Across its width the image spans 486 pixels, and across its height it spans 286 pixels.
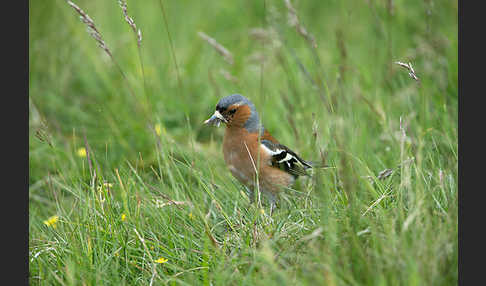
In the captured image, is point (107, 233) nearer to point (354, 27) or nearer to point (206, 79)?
point (206, 79)

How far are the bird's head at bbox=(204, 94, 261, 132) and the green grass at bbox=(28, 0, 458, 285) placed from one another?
0.28 metres

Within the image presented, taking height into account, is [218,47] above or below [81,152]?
above

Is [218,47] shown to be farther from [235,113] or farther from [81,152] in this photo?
[81,152]

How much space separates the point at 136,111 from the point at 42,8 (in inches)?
87.0

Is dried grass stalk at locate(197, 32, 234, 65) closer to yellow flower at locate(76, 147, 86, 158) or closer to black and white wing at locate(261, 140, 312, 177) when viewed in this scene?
black and white wing at locate(261, 140, 312, 177)

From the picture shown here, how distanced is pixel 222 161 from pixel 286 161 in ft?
2.69

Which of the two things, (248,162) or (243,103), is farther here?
(243,103)

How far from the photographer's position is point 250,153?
433cm

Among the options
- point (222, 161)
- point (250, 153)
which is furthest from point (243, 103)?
point (222, 161)

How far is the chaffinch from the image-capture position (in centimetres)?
426

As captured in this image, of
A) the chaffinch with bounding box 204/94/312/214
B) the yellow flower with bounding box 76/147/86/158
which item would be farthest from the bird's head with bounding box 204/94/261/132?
the yellow flower with bounding box 76/147/86/158

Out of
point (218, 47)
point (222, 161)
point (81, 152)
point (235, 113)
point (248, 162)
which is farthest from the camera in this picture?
point (81, 152)

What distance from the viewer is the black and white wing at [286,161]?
444 cm

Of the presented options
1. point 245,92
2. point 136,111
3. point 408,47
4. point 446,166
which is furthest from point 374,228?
point 408,47
